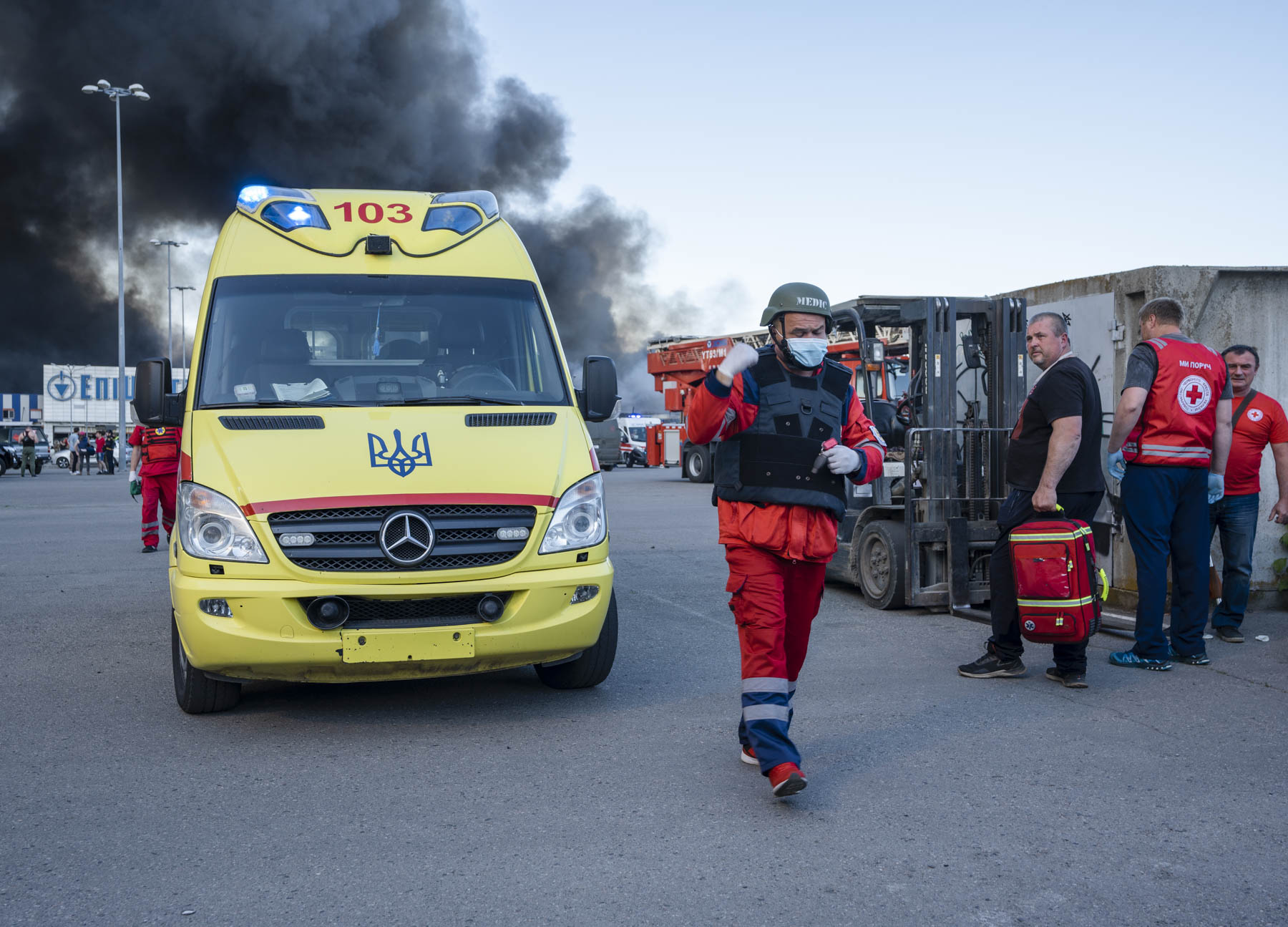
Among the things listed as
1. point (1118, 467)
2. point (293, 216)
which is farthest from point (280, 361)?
point (1118, 467)

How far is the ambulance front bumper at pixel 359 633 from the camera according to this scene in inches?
179

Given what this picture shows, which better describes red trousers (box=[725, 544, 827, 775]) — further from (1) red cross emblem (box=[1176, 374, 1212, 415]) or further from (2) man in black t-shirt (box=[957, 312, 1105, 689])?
(1) red cross emblem (box=[1176, 374, 1212, 415])

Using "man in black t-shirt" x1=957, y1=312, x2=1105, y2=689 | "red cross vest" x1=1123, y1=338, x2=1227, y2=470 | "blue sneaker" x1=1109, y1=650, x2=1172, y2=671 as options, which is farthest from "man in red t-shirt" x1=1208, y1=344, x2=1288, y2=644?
"man in black t-shirt" x1=957, y1=312, x2=1105, y2=689

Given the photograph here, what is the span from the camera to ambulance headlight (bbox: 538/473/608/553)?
4.86 metres

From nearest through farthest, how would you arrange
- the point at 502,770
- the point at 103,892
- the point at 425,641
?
the point at 103,892 → the point at 502,770 → the point at 425,641

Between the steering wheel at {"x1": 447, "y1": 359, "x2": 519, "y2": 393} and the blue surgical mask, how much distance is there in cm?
188

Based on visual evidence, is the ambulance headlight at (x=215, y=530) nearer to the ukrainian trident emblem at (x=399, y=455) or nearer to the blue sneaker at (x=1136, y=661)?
the ukrainian trident emblem at (x=399, y=455)

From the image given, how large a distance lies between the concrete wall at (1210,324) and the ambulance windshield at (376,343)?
4192mm

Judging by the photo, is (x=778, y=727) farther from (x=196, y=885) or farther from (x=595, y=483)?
(x=196, y=885)

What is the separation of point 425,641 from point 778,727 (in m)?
1.51

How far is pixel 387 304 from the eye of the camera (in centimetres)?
576

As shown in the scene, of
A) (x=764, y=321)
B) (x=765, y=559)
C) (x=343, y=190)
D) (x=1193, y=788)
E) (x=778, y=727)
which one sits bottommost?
(x=1193, y=788)

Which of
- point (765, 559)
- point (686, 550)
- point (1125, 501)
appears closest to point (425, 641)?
point (765, 559)

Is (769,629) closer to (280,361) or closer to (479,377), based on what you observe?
(479,377)
